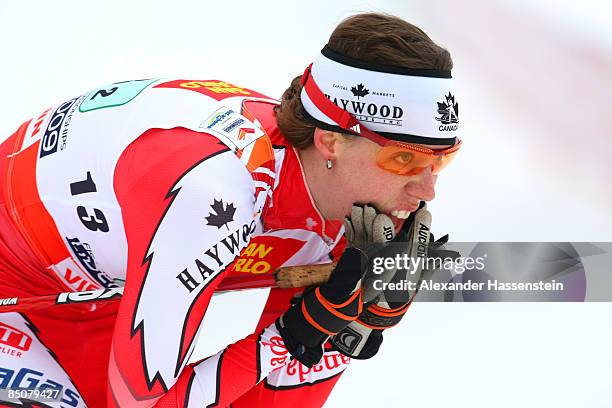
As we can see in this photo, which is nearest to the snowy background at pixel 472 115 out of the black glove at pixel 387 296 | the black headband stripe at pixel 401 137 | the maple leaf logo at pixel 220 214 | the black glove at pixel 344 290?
the black glove at pixel 387 296

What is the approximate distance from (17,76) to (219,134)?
249 cm

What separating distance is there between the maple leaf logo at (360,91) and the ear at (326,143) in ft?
0.38

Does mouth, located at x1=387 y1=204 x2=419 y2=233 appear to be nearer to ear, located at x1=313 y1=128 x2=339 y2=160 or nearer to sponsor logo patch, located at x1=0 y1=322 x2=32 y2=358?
ear, located at x1=313 y1=128 x2=339 y2=160

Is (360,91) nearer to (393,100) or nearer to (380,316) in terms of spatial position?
(393,100)

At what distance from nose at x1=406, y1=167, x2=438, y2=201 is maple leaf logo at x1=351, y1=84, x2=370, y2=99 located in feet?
0.83

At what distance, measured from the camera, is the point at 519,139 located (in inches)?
157

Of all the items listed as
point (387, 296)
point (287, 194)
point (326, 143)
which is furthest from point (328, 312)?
point (326, 143)

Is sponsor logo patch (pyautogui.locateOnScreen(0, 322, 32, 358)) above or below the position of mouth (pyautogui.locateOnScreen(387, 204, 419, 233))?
below

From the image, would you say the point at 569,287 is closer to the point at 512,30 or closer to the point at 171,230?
the point at 512,30

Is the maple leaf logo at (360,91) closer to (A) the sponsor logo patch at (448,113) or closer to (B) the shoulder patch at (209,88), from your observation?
(A) the sponsor logo patch at (448,113)

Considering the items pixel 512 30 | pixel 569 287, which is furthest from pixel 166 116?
pixel 512 30

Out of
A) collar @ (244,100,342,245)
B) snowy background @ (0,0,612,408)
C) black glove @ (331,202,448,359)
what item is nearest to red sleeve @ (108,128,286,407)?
collar @ (244,100,342,245)

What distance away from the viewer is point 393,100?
2207 mm

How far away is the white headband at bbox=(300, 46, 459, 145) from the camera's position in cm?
221
